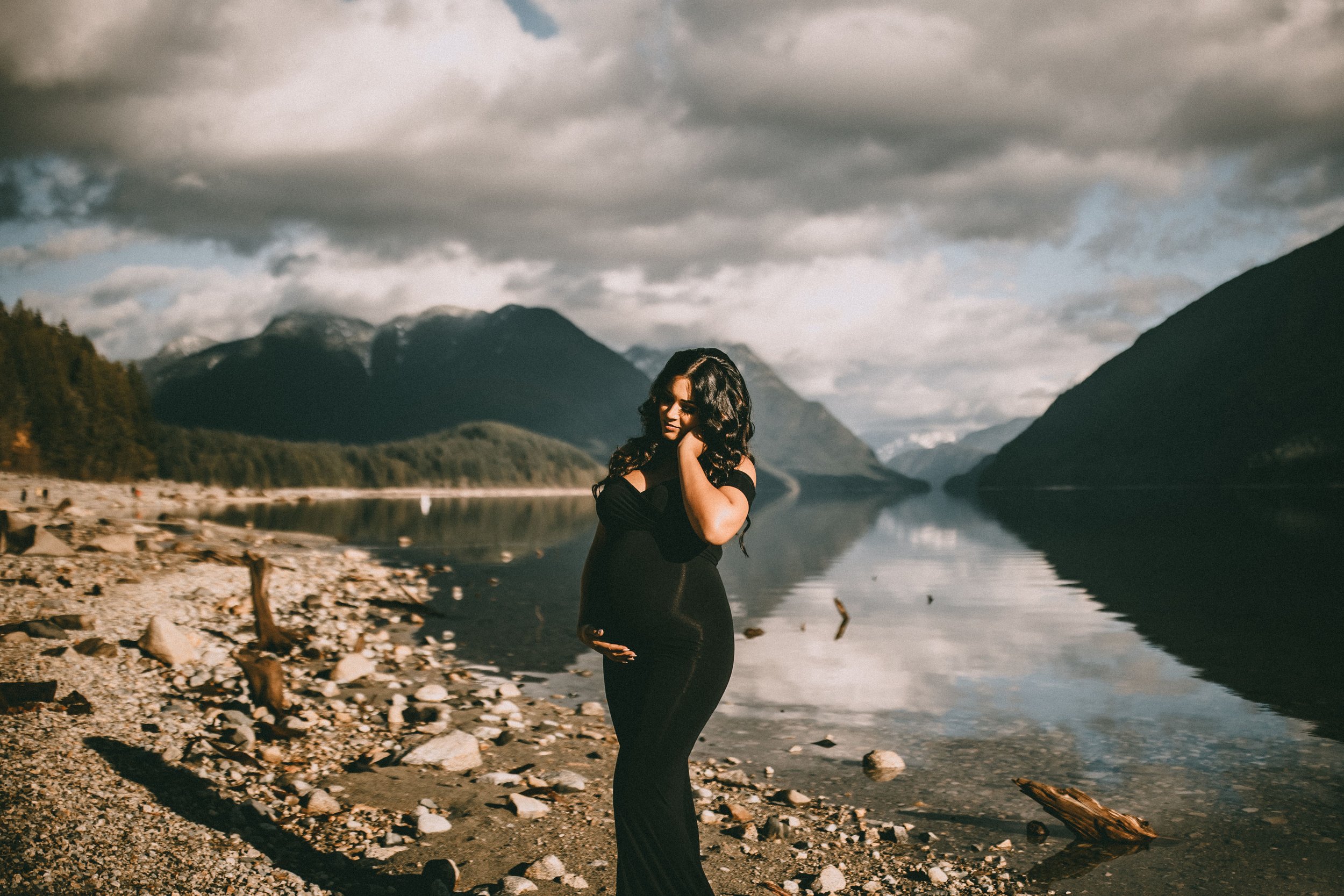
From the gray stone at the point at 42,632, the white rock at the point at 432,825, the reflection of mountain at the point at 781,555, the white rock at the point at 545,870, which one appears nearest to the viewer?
the white rock at the point at 545,870

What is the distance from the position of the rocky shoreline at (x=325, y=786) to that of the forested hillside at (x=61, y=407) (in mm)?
102288

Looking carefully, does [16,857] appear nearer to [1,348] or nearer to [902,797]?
[902,797]

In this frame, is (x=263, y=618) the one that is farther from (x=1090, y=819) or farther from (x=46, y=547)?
(x=1090, y=819)

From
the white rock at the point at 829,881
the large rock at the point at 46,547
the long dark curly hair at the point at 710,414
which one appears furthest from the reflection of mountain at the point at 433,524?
the long dark curly hair at the point at 710,414

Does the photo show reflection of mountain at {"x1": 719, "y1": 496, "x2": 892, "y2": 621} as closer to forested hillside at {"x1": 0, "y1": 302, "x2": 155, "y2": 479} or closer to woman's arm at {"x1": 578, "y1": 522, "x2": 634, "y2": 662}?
woman's arm at {"x1": 578, "y1": 522, "x2": 634, "y2": 662}

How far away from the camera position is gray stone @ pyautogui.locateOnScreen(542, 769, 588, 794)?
8.94 metres

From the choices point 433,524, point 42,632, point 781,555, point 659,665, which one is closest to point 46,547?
point 42,632

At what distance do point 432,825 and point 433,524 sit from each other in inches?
2948

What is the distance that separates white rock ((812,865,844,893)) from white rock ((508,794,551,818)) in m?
2.82

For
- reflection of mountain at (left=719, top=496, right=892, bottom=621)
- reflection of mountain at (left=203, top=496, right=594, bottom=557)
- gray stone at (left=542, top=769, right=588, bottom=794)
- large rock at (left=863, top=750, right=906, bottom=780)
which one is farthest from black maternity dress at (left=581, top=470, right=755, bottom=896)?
reflection of mountain at (left=203, top=496, right=594, bottom=557)

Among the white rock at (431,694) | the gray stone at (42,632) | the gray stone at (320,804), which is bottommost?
the white rock at (431,694)

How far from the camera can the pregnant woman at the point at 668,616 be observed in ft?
15.3

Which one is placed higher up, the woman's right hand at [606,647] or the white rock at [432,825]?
the woman's right hand at [606,647]

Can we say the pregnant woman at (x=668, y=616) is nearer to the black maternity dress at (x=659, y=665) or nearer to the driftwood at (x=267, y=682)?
the black maternity dress at (x=659, y=665)
